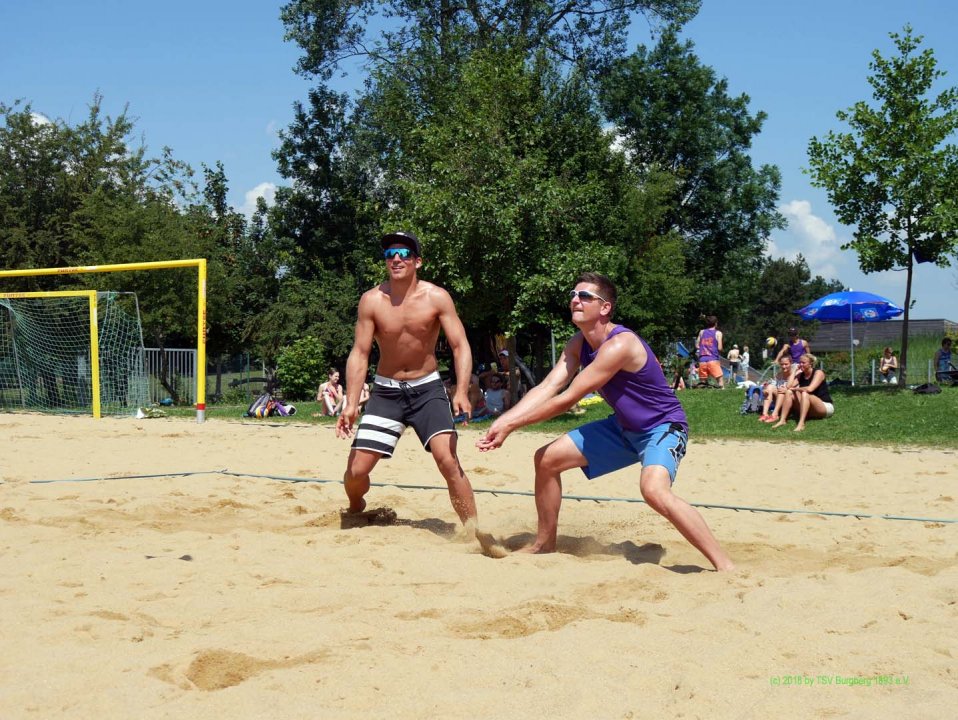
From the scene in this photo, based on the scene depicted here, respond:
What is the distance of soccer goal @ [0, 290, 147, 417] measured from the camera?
1838cm

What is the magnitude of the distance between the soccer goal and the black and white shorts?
1303 centimetres

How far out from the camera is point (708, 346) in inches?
754

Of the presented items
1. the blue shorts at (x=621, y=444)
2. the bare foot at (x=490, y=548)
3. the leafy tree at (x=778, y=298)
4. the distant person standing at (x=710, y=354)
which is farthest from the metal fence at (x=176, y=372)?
the leafy tree at (x=778, y=298)

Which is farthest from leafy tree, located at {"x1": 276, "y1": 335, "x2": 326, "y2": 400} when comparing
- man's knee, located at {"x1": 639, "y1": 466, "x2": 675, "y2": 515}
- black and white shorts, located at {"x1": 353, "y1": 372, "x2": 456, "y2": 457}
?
man's knee, located at {"x1": 639, "y1": 466, "x2": 675, "y2": 515}

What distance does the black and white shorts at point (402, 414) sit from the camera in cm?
577

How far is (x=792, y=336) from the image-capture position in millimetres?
13680

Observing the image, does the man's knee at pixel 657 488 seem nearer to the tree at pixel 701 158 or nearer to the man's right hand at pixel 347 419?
the man's right hand at pixel 347 419

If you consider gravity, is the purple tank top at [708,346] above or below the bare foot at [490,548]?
above

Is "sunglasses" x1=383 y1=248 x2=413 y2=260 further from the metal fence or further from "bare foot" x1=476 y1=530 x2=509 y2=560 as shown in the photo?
the metal fence

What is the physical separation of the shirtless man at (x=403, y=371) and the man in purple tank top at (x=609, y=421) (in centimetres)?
77

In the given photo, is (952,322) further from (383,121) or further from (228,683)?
(228,683)

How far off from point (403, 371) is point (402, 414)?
10.7 inches

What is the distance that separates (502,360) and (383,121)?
8010 mm

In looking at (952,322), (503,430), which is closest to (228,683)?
(503,430)
